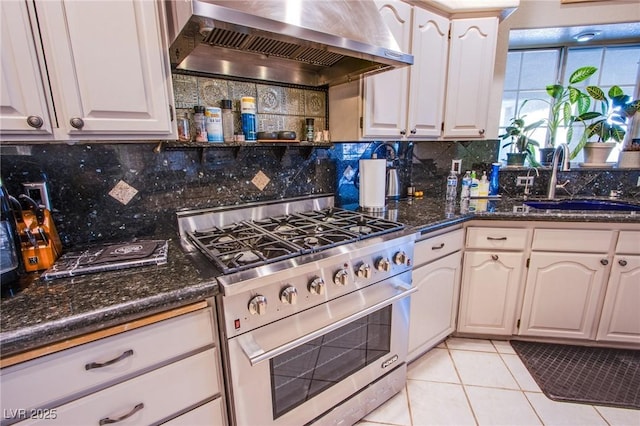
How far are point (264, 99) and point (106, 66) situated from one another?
786mm

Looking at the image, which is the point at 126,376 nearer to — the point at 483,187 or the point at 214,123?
the point at 214,123

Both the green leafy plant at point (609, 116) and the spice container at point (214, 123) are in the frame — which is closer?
the spice container at point (214, 123)

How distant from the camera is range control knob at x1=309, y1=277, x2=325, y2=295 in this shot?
111 centimetres

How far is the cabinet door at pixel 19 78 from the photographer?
839mm

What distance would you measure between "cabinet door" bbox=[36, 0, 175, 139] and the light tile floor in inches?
67.7

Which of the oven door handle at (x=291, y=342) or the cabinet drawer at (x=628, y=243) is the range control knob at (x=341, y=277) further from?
the cabinet drawer at (x=628, y=243)

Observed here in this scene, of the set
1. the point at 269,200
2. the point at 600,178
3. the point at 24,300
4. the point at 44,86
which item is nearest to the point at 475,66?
the point at 600,178

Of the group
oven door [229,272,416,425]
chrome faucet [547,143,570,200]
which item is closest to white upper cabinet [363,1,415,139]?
oven door [229,272,416,425]

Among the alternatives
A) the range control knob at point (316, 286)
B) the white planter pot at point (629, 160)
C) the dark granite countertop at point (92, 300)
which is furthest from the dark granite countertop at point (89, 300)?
the white planter pot at point (629, 160)

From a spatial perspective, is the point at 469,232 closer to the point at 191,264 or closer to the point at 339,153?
the point at 339,153

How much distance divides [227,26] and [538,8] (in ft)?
7.82

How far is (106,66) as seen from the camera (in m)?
0.99

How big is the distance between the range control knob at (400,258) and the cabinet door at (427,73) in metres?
0.85

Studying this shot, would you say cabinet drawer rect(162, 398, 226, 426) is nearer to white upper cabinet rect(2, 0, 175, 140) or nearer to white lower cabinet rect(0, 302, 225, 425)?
white lower cabinet rect(0, 302, 225, 425)
